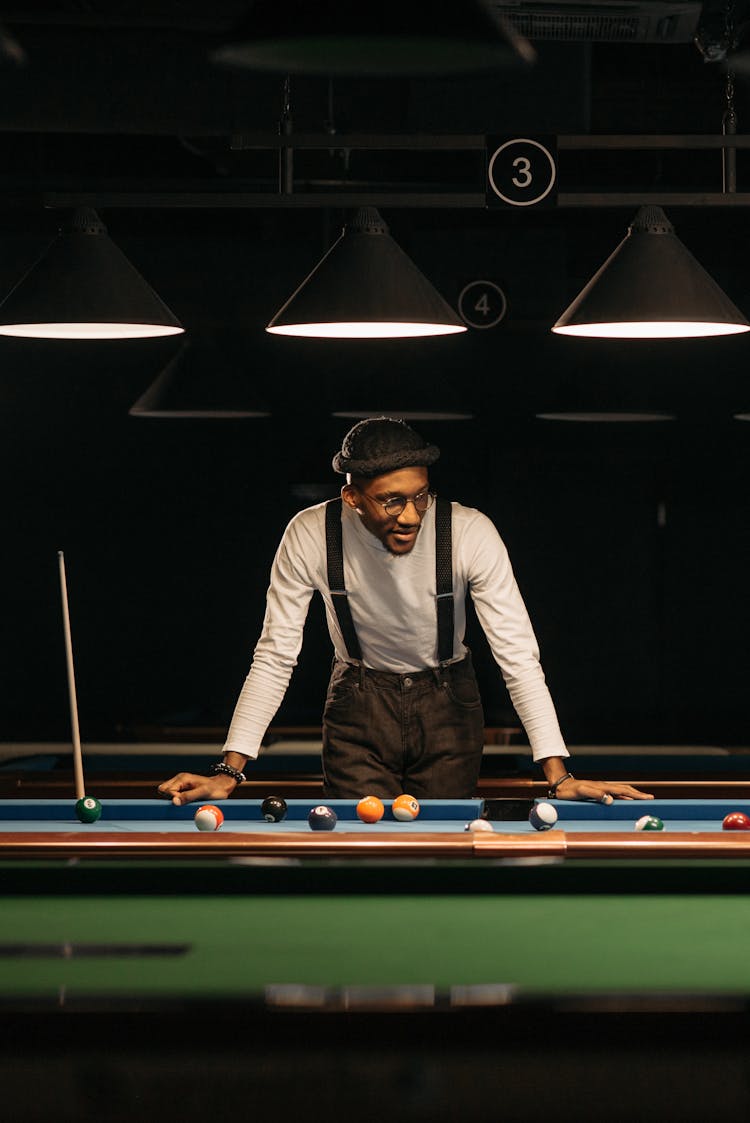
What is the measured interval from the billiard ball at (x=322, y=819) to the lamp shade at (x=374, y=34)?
1.40m

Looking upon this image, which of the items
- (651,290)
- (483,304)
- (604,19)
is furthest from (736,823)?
(483,304)

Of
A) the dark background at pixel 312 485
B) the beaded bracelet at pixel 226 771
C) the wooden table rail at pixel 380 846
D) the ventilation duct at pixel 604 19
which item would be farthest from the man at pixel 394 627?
the dark background at pixel 312 485

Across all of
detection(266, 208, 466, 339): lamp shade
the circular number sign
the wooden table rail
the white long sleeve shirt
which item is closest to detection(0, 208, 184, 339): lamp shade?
detection(266, 208, 466, 339): lamp shade

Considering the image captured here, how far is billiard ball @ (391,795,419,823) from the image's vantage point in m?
3.22

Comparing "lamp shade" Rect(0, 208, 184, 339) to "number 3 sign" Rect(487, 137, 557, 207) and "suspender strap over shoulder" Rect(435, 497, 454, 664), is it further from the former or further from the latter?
"number 3 sign" Rect(487, 137, 557, 207)

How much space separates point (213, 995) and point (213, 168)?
5.08 meters

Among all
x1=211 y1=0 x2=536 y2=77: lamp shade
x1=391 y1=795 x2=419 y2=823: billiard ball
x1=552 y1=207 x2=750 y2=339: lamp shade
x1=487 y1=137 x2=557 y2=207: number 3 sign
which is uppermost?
x1=487 y1=137 x2=557 y2=207: number 3 sign

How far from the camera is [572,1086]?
2002mm

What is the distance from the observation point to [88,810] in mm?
3188

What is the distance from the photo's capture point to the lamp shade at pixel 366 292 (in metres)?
3.72

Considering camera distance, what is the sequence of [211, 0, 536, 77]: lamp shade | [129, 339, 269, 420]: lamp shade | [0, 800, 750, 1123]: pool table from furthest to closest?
[129, 339, 269, 420]: lamp shade
[211, 0, 536, 77]: lamp shade
[0, 800, 750, 1123]: pool table

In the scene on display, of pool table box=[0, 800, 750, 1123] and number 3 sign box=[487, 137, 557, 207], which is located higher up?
number 3 sign box=[487, 137, 557, 207]

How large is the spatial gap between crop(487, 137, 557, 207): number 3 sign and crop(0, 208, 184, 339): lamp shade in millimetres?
958

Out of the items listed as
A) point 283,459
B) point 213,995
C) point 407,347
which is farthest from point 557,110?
point 213,995
